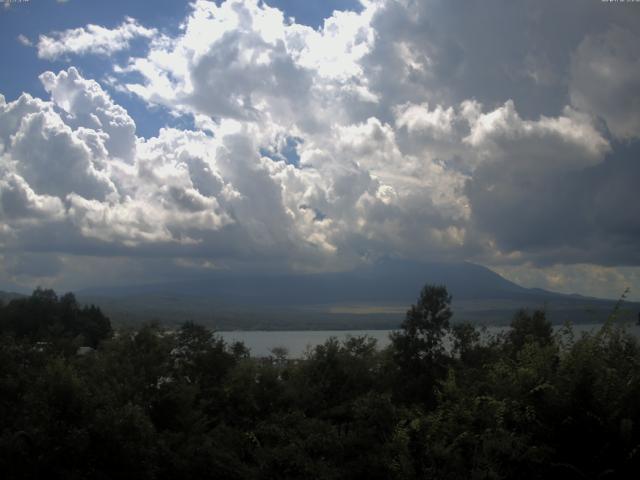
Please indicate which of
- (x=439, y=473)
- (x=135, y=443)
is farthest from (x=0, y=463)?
(x=439, y=473)

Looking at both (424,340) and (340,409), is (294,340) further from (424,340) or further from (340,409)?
(340,409)

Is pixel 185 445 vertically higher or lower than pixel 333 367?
lower

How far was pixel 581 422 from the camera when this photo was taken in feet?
43.7

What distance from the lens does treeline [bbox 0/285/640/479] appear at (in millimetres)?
A: 13289

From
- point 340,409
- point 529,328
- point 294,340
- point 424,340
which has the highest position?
point 529,328

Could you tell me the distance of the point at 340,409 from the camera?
2134 centimetres

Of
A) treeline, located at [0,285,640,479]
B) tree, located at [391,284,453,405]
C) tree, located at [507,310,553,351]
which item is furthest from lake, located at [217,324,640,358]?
treeline, located at [0,285,640,479]

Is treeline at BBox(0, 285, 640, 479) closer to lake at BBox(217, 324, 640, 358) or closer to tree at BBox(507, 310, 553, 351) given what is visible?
tree at BBox(507, 310, 553, 351)

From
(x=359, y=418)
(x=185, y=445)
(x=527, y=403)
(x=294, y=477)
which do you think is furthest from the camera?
(x=185, y=445)

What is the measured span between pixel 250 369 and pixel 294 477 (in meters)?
8.94

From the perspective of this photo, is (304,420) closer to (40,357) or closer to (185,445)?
(185,445)

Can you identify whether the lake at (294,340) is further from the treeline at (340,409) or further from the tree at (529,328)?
the treeline at (340,409)

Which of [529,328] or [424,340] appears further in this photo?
[529,328]

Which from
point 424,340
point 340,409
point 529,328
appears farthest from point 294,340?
point 340,409
